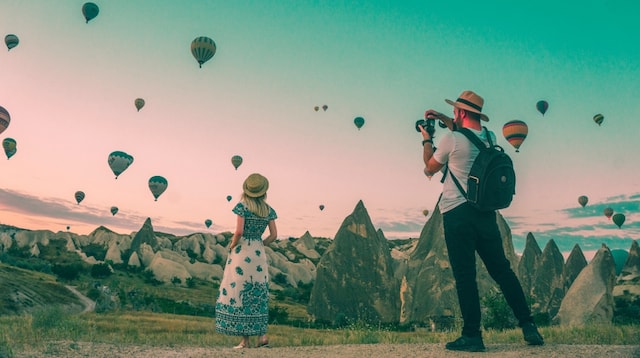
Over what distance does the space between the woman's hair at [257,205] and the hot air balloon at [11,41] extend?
47041mm

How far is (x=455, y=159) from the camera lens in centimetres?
598

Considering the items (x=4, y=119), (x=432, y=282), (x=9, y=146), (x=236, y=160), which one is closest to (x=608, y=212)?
(x=432, y=282)

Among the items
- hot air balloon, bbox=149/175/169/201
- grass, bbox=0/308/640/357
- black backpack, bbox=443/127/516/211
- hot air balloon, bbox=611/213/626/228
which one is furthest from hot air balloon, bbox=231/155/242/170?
black backpack, bbox=443/127/516/211

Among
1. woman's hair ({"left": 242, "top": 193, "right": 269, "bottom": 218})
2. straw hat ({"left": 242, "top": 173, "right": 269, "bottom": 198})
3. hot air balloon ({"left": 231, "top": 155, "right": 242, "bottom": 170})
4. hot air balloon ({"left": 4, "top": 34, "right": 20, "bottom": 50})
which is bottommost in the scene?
woman's hair ({"left": 242, "top": 193, "right": 269, "bottom": 218})

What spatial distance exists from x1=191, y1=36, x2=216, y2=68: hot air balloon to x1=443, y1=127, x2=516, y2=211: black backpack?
36.0m

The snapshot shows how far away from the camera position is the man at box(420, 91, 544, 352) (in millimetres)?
5926

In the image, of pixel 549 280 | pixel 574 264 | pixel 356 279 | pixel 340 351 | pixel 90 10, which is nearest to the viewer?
pixel 340 351

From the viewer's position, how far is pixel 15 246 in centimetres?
7125

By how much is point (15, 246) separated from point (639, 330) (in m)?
78.1

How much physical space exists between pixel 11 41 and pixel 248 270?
47463mm

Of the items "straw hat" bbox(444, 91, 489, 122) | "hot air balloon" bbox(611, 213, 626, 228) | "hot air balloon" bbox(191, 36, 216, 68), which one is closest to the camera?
"straw hat" bbox(444, 91, 489, 122)

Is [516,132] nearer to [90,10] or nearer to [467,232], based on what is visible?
[90,10]

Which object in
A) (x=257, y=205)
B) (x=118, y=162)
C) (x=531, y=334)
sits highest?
(x=118, y=162)

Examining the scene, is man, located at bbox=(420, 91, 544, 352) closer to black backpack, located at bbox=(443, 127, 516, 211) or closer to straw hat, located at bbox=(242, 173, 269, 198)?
black backpack, located at bbox=(443, 127, 516, 211)
